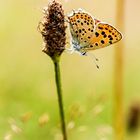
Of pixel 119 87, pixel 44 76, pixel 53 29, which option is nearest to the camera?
pixel 53 29

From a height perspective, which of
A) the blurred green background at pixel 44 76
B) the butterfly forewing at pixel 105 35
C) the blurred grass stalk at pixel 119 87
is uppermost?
the butterfly forewing at pixel 105 35

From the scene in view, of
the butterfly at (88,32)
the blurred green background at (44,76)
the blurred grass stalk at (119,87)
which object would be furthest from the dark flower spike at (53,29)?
the blurred green background at (44,76)

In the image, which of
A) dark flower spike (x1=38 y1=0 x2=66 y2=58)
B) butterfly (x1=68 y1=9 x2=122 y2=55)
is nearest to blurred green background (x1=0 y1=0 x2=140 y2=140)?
butterfly (x1=68 y1=9 x2=122 y2=55)

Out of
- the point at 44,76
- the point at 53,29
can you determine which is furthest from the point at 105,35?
the point at 44,76

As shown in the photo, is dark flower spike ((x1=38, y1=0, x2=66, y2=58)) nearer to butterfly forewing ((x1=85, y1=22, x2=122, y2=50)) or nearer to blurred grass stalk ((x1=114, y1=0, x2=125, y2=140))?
butterfly forewing ((x1=85, y1=22, x2=122, y2=50))

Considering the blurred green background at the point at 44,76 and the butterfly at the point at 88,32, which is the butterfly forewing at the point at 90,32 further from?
the blurred green background at the point at 44,76

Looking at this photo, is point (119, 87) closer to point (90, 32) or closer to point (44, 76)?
point (90, 32)
